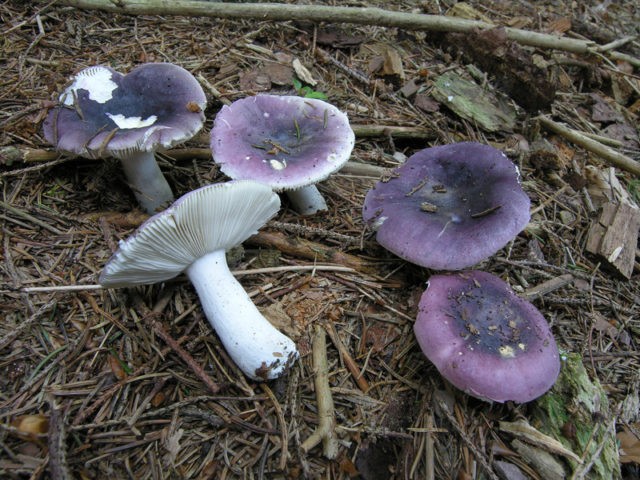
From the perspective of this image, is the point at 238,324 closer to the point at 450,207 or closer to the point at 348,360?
the point at 348,360

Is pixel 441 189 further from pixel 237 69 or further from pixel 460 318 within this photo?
pixel 237 69

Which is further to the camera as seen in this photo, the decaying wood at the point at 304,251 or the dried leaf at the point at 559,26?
the dried leaf at the point at 559,26

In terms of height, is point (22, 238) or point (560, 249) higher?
point (22, 238)

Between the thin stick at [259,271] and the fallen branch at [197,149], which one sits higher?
the fallen branch at [197,149]

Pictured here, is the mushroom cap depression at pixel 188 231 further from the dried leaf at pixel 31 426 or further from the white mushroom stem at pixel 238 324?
the dried leaf at pixel 31 426

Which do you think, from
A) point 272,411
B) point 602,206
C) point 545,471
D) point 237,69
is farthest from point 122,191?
point 602,206

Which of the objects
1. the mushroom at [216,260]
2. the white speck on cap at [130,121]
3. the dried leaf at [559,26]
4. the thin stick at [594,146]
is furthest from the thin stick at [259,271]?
the dried leaf at [559,26]

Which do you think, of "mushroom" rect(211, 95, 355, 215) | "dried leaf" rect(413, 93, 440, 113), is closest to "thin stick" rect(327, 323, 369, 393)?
"mushroom" rect(211, 95, 355, 215)
